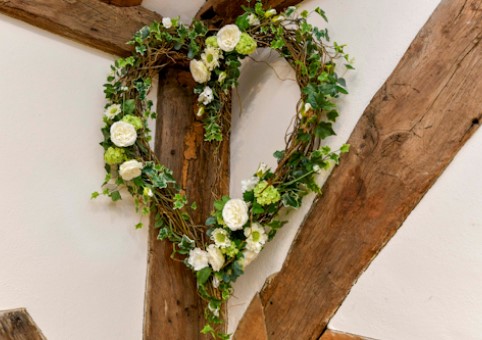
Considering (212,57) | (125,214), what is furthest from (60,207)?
(212,57)

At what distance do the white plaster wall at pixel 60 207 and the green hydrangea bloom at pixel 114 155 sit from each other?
9cm

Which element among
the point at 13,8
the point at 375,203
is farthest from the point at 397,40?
the point at 13,8

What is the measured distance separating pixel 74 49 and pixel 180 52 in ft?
1.18

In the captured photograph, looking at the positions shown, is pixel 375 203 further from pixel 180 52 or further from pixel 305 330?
pixel 180 52

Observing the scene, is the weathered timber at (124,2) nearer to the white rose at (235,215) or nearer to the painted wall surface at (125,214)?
the painted wall surface at (125,214)

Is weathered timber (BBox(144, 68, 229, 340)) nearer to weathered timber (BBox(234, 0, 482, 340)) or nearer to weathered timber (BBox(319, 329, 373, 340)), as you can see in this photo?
weathered timber (BBox(234, 0, 482, 340))

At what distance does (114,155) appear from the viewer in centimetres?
131

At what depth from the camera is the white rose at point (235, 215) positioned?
121 centimetres

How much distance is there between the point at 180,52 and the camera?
4.89 feet

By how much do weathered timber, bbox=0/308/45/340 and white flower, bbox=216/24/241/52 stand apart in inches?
39.0

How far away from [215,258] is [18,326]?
56cm

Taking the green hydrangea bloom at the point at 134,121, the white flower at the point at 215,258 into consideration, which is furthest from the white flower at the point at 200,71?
the white flower at the point at 215,258

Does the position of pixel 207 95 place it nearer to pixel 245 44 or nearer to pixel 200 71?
pixel 200 71

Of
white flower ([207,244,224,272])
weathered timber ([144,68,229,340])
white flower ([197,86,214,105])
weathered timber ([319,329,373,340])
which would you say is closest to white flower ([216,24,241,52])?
white flower ([197,86,214,105])
